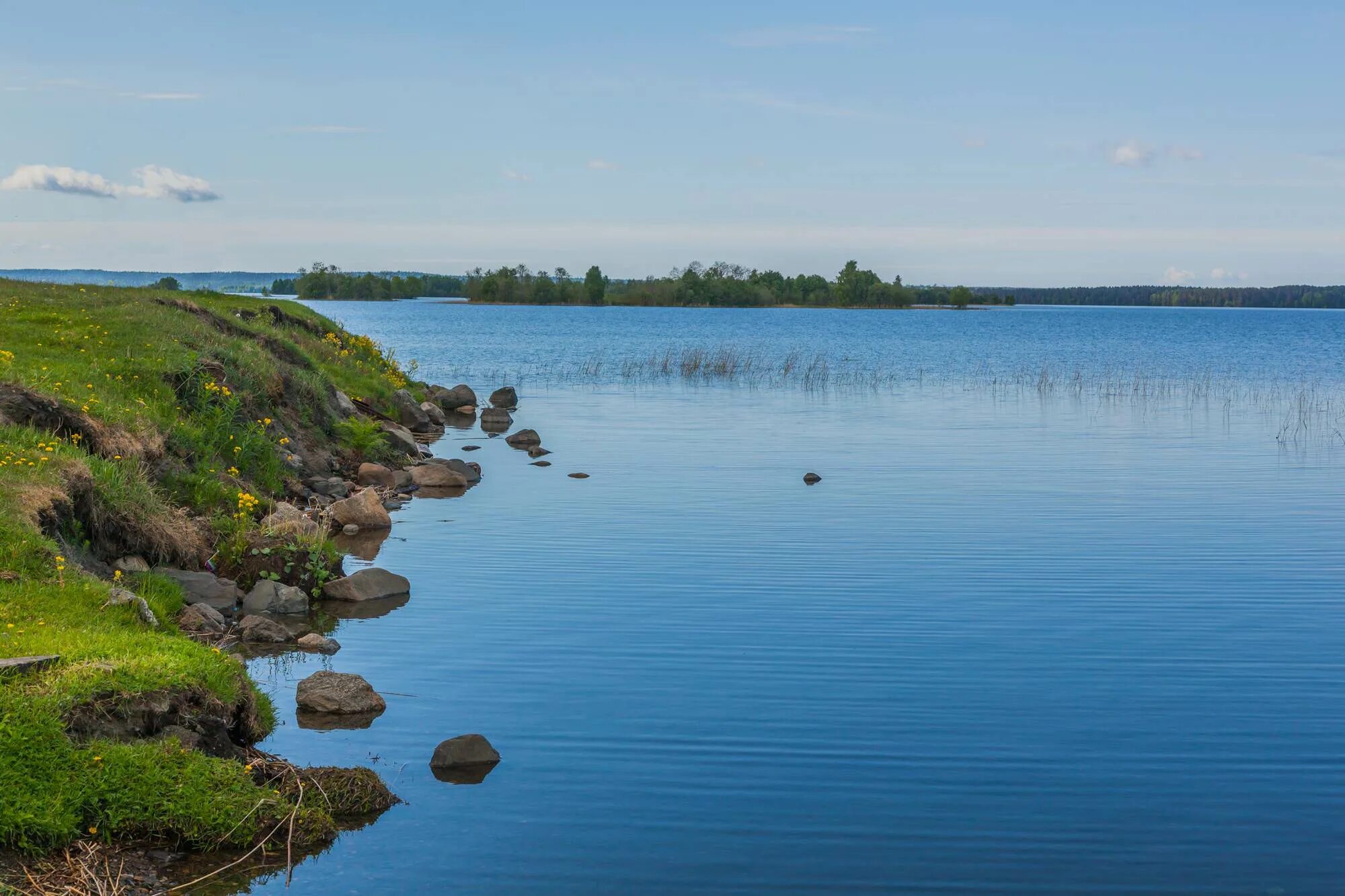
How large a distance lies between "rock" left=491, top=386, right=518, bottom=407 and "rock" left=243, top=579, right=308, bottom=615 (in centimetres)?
2829

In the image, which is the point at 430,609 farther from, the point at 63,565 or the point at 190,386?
the point at 190,386

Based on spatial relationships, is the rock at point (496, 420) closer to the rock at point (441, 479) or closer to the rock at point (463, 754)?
the rock at point (441, 479)

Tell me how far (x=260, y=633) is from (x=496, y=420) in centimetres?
2609

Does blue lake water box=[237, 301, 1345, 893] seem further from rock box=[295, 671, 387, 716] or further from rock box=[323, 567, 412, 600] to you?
rock box=[323, 567, 412, 600]

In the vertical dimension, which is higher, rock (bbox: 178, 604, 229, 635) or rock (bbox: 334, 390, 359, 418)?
rock (bbox: 334, 390, 359, 418)

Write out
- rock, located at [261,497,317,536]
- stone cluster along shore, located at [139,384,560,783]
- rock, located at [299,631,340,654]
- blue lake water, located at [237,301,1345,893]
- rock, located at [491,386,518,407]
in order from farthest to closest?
rock, located at [491,386,518,407] < rock, located at [261,497,317,536] < rock, located at [299,631,340,654] < stone cluster along shore, located at [139,384,560,783] < blue lake water, located at [237,301,1345,893]

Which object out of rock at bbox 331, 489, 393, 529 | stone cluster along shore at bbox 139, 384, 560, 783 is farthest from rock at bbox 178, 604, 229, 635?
rock at bbox 331, 489, 393, 529

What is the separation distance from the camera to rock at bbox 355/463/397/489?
25891mm

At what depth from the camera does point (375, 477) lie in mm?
26016

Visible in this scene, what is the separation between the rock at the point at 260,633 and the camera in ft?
47.2

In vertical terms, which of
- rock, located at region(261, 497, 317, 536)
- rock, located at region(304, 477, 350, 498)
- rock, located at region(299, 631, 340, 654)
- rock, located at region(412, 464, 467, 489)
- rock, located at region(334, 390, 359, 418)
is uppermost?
rock, located at region(334, 390, 359, 418)

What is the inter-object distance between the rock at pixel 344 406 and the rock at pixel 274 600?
1369 cm

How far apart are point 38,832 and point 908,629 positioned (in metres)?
9.69

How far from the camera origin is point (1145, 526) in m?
21.3
